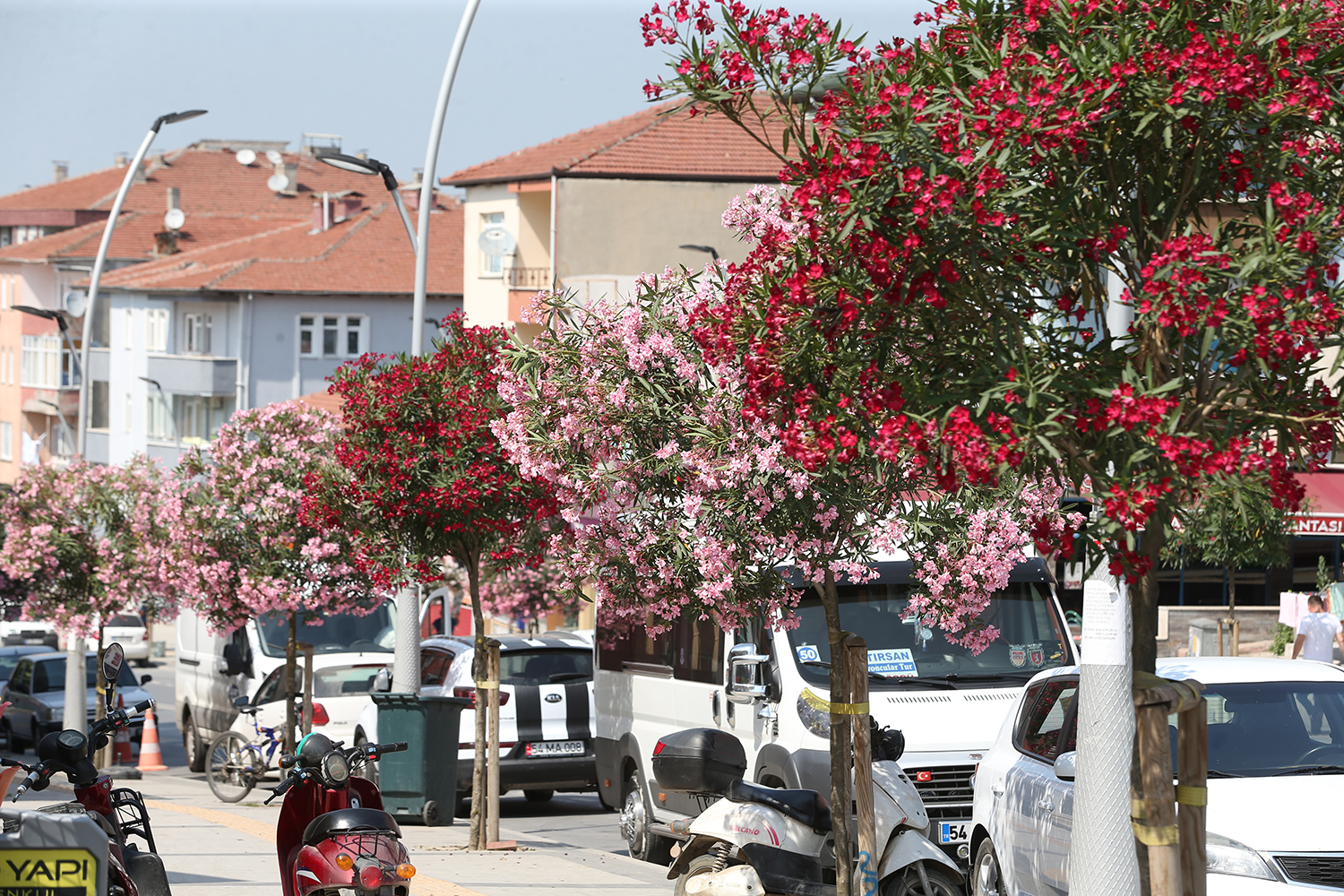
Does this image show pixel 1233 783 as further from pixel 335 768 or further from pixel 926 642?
pixel 926 642

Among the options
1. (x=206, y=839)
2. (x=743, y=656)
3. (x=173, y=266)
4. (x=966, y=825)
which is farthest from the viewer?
(x=173, y=266)

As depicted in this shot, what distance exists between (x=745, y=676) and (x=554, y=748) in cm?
639

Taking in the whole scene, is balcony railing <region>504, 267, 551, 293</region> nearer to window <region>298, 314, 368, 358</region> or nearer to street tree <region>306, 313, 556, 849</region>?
window <region>298, 314, 368, 358</region>

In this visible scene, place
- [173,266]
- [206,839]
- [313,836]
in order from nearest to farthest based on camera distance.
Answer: [313,836] < [206,839] < [173,266]

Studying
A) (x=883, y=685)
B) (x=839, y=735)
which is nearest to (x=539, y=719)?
(x=883, y=685)

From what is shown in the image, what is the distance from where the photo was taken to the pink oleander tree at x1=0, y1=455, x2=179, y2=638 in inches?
1083

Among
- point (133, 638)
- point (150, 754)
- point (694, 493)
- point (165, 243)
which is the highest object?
point (165, 243)

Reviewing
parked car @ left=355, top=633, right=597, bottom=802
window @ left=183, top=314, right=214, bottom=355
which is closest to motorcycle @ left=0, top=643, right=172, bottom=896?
parked car @ left=355, top=633, right=597, bottom=802

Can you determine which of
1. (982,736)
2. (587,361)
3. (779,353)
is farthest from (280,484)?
(779,353)

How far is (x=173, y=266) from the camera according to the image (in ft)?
241

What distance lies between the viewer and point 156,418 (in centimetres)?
7269

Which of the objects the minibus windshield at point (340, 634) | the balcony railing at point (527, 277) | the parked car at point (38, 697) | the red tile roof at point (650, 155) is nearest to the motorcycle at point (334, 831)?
the minibus windshield at point (340, 634)

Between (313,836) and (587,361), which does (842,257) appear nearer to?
(587,361)

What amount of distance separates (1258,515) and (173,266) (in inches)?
2815
